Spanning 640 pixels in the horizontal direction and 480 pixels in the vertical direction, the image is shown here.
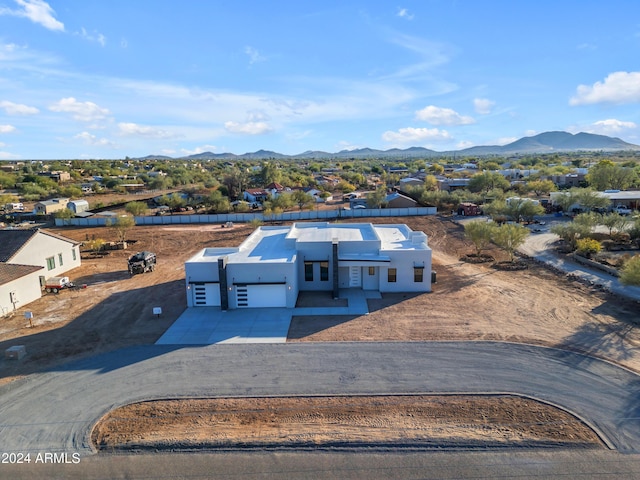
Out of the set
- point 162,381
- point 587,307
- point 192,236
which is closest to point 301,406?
point 162,381

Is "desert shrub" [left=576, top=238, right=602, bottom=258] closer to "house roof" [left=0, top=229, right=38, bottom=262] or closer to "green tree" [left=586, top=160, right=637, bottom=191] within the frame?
"house roof" [left=0, top=229, right=38, bottom=262]

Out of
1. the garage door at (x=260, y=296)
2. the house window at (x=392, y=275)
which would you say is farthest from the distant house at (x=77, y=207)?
the house window at (x=392, y=275)

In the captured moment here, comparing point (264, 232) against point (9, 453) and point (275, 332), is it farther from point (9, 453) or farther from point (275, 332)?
point (9, 453)

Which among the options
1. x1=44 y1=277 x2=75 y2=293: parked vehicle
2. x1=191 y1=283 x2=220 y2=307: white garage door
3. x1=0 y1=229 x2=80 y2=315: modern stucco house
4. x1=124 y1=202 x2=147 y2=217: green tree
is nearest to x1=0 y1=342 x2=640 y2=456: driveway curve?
x1=191 y1=283 x2=220 y2=307: white garage door

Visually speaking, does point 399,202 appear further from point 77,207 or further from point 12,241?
point 12,241

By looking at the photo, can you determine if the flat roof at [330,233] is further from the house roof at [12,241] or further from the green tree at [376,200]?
the green tree at [376,200]
